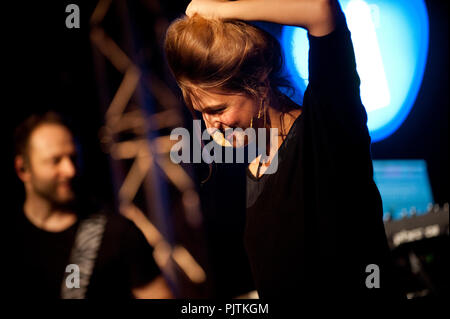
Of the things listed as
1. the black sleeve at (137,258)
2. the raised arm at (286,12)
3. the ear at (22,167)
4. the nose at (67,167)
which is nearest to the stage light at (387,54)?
the raised arm at (286,12)

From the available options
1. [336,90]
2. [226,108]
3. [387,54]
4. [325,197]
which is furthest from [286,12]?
[387,54]

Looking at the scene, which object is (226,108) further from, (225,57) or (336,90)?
(336,90)

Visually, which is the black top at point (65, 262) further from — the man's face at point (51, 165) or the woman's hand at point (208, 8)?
the woman's hand at point (208, 8)

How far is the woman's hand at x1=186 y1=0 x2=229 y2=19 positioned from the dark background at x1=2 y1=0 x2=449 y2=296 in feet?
0.80

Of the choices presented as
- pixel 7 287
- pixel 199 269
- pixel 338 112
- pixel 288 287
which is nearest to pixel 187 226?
pixel 199 269

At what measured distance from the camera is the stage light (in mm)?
1316

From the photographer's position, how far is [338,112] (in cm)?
79

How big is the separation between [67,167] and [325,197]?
0.98 meters

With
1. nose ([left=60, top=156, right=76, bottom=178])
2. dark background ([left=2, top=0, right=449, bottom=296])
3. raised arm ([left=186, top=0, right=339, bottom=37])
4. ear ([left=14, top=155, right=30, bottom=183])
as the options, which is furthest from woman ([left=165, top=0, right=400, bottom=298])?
ear ([left=14, top=155, right=30, bottom=183])

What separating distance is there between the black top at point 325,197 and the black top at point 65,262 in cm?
Answer: 60

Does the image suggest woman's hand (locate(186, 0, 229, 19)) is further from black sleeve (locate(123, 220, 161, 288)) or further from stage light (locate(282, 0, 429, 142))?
black sleeve (locate(123, 220, 161, 288))

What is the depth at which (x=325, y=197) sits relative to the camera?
868 mm

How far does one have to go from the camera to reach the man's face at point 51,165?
1.38 metres

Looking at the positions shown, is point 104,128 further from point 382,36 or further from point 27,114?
point 382,36
